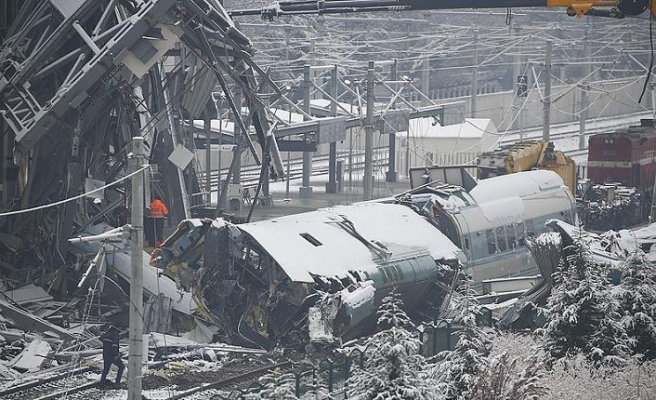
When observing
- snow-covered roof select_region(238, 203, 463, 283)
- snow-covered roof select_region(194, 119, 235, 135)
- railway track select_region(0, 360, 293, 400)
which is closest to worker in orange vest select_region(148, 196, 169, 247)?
snow-covered roof select_region(238, 203, 463, 283)

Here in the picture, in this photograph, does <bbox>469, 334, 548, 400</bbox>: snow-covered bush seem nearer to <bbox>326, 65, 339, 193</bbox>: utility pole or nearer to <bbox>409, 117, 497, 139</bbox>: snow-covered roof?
<bbox>326, 65, 339, 193</bbox>: utility pole

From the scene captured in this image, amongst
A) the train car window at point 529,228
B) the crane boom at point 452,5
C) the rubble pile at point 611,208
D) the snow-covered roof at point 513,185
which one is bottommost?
the rubble pile at point 611,208

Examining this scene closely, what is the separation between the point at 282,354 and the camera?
23125mm

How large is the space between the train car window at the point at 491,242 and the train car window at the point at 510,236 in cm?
70

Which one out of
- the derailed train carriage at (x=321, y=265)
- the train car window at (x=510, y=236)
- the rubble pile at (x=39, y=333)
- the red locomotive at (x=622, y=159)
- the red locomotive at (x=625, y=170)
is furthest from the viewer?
the red locomotive at (x=622, y=159)

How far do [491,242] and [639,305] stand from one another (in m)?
10.2

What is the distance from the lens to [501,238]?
29.5m

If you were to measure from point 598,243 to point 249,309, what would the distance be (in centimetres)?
830

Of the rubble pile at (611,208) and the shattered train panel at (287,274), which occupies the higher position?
the shattered train panel at (287,274)

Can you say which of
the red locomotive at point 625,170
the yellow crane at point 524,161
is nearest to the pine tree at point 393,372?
the yellow crane at point 524,161

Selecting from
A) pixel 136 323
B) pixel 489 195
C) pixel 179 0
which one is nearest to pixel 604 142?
pixel 489 195

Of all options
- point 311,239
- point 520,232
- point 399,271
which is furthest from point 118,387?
point 520,232

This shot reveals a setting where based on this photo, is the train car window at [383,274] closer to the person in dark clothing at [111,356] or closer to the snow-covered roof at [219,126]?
the person in dark clothing at [111,356]

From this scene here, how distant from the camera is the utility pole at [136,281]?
17.1m
